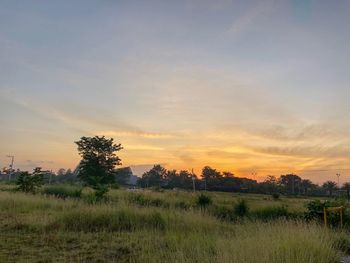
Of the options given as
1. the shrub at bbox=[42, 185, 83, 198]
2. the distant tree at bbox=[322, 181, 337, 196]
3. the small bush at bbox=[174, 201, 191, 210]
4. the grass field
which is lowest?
the grass field

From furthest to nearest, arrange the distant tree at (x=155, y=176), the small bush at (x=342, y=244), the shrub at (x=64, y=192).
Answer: the distant tree at (x=155, y=176) < the shrub at (x=64, y=192) < the small bush at (x=342, y=244)

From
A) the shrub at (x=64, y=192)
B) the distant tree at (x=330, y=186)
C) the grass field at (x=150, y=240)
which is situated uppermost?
the distant tree at (x=330, y=186)

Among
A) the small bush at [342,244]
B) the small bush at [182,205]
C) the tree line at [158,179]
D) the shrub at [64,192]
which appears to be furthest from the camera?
the tree line at [158,179]

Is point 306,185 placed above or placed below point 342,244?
above

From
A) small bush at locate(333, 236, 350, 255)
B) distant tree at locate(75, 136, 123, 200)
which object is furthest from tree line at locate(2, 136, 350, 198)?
small bush at locate(333, 236, 350, 255)

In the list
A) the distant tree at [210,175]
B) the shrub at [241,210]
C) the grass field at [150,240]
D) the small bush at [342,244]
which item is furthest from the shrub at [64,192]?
the distant tree at [210,175]

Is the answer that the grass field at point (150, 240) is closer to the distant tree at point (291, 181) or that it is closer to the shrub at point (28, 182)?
the shrub at point (28, 182)

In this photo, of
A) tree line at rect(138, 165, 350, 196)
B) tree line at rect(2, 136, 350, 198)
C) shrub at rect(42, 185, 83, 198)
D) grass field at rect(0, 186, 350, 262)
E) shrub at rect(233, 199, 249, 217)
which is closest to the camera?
grass field at rect(0, 186, 350, 262)

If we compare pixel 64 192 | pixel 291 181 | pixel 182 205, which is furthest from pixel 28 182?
pixel 291 181

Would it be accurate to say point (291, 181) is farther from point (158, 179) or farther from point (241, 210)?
point (241, 210)

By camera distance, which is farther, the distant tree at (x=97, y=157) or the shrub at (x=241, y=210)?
the distant tree at (x=97, y=157)

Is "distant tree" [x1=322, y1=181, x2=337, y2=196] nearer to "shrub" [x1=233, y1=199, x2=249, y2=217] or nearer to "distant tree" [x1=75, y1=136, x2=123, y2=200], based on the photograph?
"distant tree" [x1=75, y1=136, x2=123, y2=200]

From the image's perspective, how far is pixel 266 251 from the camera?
625 cm

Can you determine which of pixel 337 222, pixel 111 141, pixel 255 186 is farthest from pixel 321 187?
pixel 337 222
